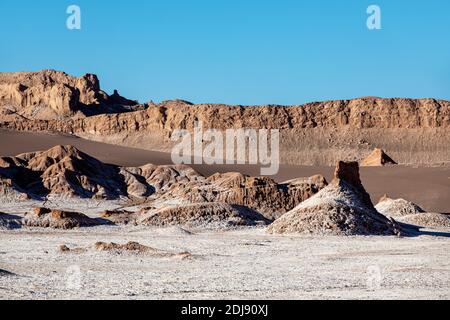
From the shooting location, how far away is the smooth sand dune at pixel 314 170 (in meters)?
77.6

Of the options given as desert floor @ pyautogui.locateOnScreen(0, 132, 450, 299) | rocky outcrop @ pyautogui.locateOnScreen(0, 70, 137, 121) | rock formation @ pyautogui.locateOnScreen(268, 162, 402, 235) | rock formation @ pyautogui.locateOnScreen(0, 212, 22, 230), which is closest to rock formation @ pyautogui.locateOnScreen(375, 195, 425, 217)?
desert floor @ pyautogui.locateOnScreen(0, 132, 450, 299)

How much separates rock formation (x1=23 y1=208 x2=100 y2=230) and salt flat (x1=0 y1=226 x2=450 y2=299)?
3816 mm

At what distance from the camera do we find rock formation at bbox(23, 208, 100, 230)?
41781 millimetres

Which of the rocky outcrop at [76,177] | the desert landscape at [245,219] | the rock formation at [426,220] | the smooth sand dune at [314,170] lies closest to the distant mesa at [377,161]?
the desert landscape at [245,219]

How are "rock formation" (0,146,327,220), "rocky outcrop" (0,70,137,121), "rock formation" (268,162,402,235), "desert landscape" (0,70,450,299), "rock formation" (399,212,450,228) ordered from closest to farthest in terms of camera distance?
"desert landscape" (0,70,450,299)
"rock formation" (268,162,402,235)
"rock formation" (399,212,450,228)
"rock formation" (0,146,327,220)
"rocky outcrop" (0,70,137,121)

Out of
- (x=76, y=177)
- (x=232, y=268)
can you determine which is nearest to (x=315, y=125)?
(x=76, y=177)

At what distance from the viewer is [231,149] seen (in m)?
121

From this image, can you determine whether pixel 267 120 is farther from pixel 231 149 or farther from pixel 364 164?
pixel 364 164

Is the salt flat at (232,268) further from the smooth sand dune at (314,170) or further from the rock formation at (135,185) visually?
the smooth sand dune at (314,170)

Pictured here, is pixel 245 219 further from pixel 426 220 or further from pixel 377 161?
pixel 377 161

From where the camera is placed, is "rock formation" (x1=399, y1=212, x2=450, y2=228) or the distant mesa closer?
"rock formation" (x1=399, y1=212, x2=450, y2=228)

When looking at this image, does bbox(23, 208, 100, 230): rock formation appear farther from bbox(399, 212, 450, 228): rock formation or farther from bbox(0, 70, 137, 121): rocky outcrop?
bbox(0, 70, 137, 121): rocky outcrop

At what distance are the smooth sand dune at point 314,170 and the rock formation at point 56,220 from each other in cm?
3446
